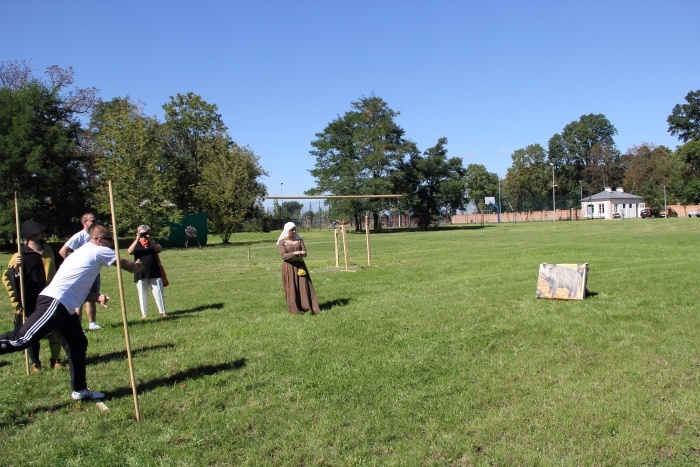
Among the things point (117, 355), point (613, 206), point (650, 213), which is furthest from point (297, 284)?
point (613, 206)

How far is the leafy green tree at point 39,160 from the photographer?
3878 cm

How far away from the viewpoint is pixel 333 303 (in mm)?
11008

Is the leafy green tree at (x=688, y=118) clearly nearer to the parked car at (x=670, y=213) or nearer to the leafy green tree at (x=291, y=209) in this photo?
the parked car at (x=670, y=213)

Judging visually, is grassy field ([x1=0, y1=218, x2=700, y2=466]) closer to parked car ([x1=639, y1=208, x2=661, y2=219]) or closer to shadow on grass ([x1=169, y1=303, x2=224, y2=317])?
shadow on grass ([x1=169, y1=303, x2=224, y2=317])

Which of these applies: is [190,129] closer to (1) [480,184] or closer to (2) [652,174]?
(1) [480,184]

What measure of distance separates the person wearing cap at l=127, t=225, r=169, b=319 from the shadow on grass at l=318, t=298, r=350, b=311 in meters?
2.97

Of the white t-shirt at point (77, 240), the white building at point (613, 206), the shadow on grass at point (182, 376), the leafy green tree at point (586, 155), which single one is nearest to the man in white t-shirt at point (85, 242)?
the white t-shirt at point (77, 240)

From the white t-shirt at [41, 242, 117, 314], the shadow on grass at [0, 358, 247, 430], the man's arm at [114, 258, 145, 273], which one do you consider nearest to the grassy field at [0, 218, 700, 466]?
the shadow on grass at [0, 358, 247, 430]

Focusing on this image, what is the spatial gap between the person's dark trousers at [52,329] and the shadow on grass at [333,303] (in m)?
5.29

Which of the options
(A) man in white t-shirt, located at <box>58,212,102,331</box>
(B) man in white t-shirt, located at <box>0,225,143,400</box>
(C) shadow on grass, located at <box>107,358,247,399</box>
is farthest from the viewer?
(A) man in white t-shirt, located at <box>58,212,102,331</box>

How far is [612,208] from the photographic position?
81.2m

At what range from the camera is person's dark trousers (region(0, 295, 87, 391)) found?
510 cm

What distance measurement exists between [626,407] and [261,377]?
367cm

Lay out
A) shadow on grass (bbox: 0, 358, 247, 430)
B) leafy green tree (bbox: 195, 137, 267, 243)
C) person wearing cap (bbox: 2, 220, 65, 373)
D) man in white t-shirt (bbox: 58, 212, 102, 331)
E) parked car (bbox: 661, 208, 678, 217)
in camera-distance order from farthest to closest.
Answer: parked car (bbox: 661, 208, 678, 217) → leafy green tree (bbox: 195, 137, 267, 243) → man in white t-shirt (bbox: 58, 212, 102, 331) → person wearing cap (bbox: 2, 220, 65, 373) → shadow on grass (bbox: 0, 358, 247, 430)
